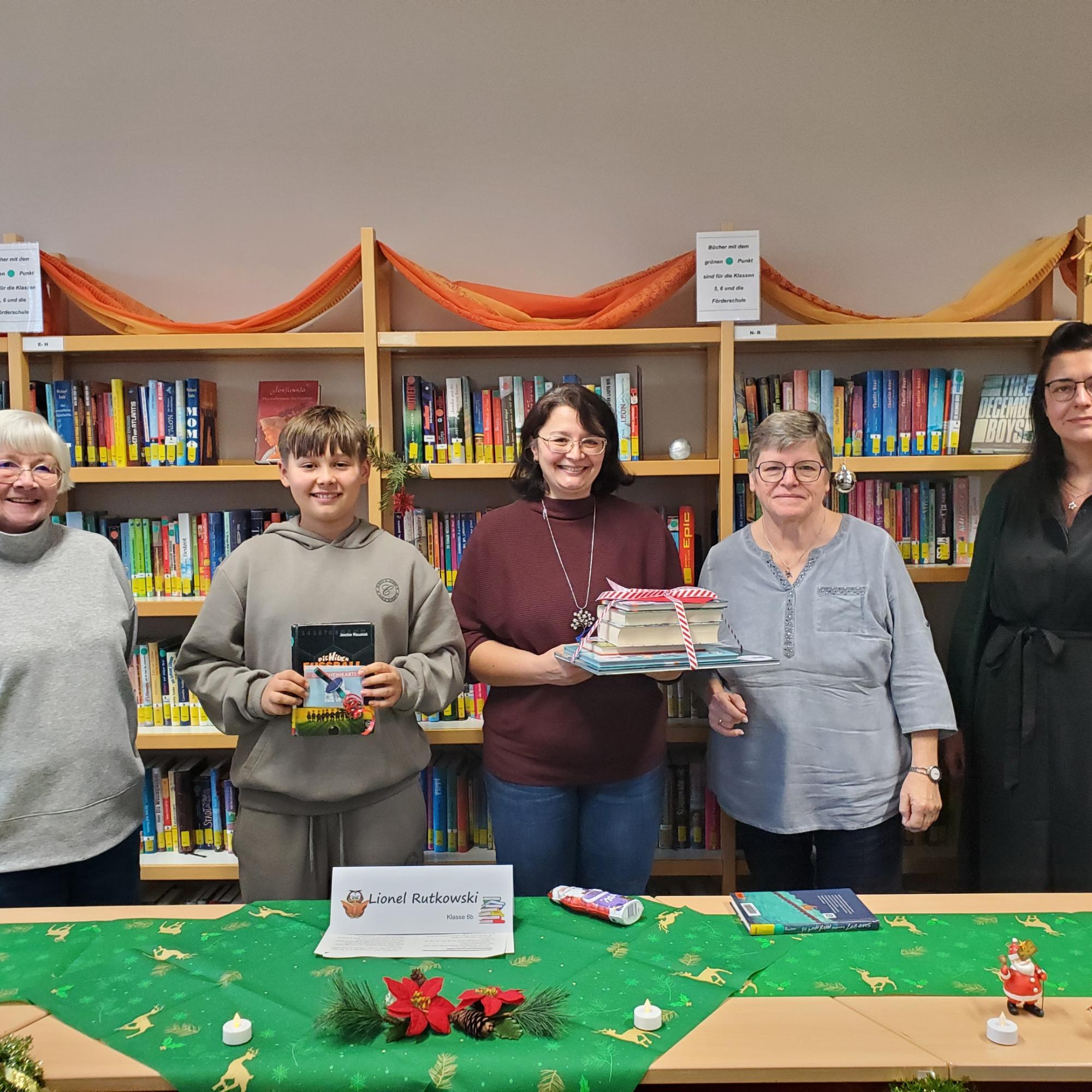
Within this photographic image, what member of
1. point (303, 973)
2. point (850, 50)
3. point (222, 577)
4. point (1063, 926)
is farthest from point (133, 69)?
point (1063, 926)

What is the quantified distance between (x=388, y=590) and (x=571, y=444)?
1.84ft

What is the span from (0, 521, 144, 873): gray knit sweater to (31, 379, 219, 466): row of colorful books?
0.94 m

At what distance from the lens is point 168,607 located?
2695 mm

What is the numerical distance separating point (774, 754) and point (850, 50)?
2461 mm

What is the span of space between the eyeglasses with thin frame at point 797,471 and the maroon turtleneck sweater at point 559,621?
11.6 inches

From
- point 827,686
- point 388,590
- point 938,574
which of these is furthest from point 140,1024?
point 938,574

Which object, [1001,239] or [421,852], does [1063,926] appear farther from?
[1001,239]

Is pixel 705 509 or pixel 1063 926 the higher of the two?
pixel 705 509

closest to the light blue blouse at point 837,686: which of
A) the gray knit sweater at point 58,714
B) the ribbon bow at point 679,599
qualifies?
the ribbon bow at point 679,599

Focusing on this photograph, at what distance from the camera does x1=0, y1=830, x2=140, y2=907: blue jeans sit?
1.74 metres

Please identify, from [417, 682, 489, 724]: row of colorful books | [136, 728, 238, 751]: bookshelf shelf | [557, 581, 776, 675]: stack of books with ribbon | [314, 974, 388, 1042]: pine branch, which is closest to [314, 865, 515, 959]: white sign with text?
[314, 974, 388, 1042]: pine branch

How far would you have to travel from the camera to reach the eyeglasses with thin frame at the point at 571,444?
2020 mm

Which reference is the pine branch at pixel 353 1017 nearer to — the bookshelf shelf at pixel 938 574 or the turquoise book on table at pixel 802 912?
the turquoise book on table at pixel 802 912

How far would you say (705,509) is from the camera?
2979 mm
